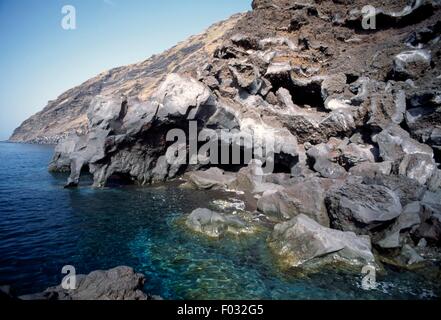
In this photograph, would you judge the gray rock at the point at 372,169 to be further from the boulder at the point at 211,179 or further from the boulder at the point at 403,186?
the boulder at the point at 211,179

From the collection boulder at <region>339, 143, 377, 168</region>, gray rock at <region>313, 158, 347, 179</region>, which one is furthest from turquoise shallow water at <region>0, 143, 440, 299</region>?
boulder at <region>339, 143, 377, 168</region>

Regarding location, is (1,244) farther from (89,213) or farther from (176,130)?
(176,130)

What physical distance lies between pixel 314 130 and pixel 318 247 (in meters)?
17.7

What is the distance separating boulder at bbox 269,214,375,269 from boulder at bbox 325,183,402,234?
105cm

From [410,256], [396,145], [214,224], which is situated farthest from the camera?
[396,145]

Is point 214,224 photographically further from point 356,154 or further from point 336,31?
point 336,31

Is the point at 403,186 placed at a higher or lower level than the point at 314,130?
lower

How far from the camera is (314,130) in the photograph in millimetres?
28531

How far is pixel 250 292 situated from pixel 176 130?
65.6 ft

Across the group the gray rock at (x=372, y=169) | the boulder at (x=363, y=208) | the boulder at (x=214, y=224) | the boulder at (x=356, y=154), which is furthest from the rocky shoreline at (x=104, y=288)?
the boulder at (x=356, y=154)

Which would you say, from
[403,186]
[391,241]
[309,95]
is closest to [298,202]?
[391,241]

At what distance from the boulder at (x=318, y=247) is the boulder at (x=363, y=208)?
3.45 ft

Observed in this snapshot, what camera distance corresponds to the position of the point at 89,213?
19.5m

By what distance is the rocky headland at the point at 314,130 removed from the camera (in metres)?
14.6
